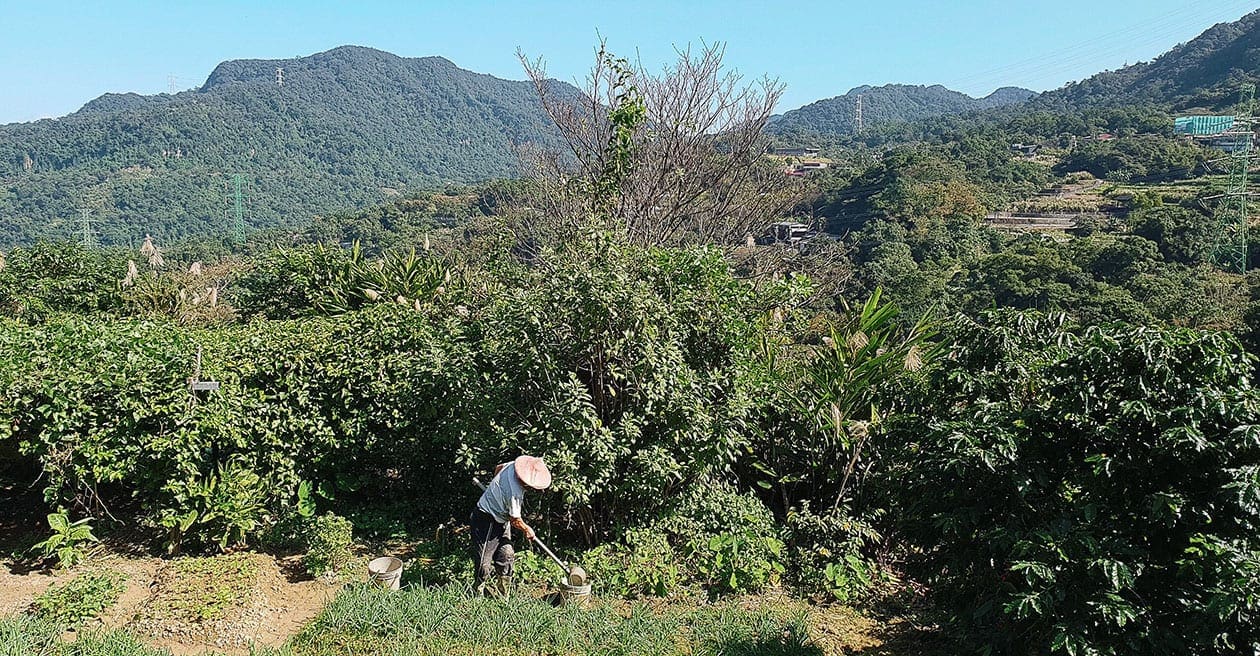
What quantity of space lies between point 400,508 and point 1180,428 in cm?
472

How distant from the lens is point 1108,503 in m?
3.19

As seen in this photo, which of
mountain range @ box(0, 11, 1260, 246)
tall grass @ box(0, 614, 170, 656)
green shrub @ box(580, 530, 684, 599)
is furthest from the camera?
mountain range @ box(0, 11, 1260, 246)

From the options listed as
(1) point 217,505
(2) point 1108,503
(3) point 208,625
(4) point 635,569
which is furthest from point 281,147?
(2) point 1108,503

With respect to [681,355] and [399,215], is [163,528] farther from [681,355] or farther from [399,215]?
[399,215]

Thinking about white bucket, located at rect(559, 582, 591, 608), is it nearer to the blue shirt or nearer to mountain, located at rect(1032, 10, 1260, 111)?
the blue shirt

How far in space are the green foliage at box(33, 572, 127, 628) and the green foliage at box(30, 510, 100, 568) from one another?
0.51m

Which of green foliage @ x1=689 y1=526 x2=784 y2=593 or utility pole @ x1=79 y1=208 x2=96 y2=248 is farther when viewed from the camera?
utility pole @ x1=79 y1=208 x2=96 y2=248

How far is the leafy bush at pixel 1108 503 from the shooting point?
110 inches

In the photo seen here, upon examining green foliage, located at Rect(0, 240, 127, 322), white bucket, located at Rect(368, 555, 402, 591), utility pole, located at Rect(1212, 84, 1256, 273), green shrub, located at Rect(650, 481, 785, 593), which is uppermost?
green foliage, located at Rect(0, 240, 127, 322)

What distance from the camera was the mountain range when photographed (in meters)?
91.8

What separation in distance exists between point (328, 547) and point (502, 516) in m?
1.21

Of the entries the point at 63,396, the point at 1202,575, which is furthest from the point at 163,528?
the point at 1202,575

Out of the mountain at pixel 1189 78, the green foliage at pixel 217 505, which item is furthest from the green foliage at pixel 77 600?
the mountain at pixel 1189 78

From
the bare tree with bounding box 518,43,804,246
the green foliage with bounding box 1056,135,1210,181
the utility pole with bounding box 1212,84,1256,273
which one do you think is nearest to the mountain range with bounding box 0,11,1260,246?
the green foliage with bounding box 1056,135,1210,181
